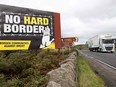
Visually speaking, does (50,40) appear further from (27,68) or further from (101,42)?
(101,42)

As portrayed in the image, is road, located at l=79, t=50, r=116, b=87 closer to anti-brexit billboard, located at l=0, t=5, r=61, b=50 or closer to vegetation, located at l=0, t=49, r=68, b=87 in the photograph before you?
anti-brexit billboard, located at l=0, t=5, r=61, b=50

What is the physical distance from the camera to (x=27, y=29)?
9258 millimetres

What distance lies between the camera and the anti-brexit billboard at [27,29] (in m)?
8.78

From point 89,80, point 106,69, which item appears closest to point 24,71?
point 89,80

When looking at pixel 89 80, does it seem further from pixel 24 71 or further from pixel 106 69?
pixel 106 69

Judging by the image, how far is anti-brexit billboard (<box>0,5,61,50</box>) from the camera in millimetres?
8781

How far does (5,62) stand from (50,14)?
2919 millimetres

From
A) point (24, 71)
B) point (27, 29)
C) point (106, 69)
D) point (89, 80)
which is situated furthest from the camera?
point (106, 69)

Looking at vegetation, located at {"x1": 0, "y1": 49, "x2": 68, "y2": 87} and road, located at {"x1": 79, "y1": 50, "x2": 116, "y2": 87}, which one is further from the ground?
vegetation, located at {"x1": 0, "y1": 49, "x2": 68, "y2": 87}

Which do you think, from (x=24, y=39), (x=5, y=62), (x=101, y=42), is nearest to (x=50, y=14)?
(x=24, y=39)

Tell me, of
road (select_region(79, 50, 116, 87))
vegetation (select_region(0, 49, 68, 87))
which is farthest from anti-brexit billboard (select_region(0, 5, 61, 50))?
road (select_region(79, 50, 116, 87))

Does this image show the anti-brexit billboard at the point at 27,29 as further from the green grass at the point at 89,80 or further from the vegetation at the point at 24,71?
the green grass at the point at 89,80

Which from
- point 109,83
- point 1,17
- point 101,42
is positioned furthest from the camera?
point 101,42

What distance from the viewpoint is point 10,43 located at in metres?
8.90
